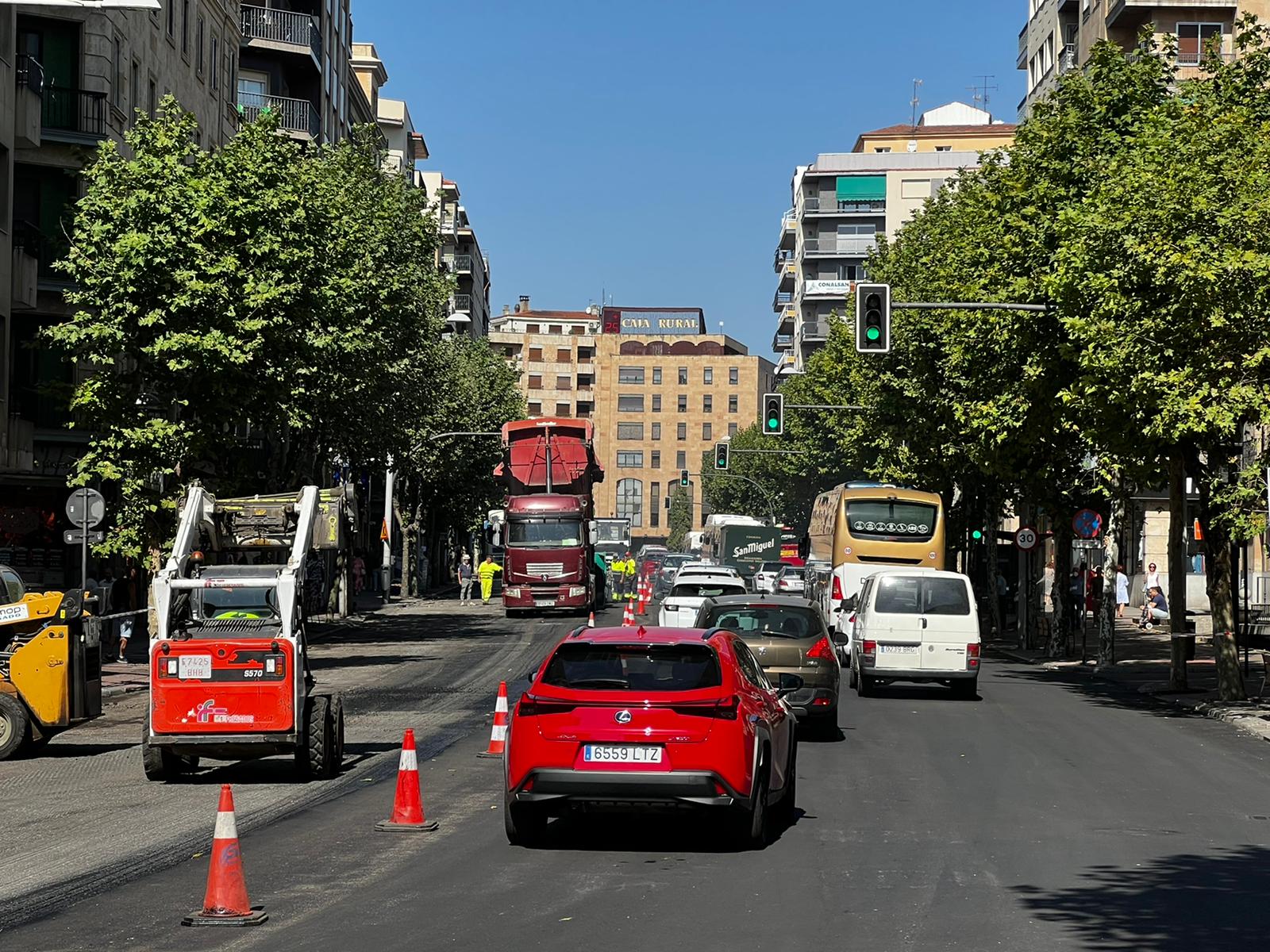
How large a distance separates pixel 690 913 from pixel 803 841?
10.1ft

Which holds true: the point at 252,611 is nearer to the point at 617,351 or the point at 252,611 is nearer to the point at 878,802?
the point at 878,802

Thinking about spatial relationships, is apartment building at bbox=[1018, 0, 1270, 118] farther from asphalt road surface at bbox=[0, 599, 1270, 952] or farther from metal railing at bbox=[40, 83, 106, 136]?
asphalt road surface at bbox=[0, 599, 1270, 952]

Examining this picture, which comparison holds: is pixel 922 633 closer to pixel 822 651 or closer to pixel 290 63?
pixel 822 651

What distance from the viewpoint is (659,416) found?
18338 cm

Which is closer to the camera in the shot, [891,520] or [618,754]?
[618,754]

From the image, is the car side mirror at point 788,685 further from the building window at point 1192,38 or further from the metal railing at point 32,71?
the building window at point 1192,38

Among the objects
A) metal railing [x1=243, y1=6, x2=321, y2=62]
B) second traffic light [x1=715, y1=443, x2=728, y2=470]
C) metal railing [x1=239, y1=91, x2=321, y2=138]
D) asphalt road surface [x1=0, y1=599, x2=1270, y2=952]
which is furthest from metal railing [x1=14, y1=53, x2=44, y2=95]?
metal railing [x1=243, y1=6, x2=321, y2=62]

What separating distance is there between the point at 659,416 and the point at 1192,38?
123 meters

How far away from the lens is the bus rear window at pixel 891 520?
144ft

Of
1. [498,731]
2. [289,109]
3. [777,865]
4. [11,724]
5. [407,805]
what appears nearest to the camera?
[777,865]

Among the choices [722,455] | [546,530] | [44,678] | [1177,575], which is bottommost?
[44,678]

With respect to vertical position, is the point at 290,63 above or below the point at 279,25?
below

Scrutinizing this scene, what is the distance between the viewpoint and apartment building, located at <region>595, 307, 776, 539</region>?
182625mm

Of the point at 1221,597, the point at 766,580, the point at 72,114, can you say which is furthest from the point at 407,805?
the point at 766,580
